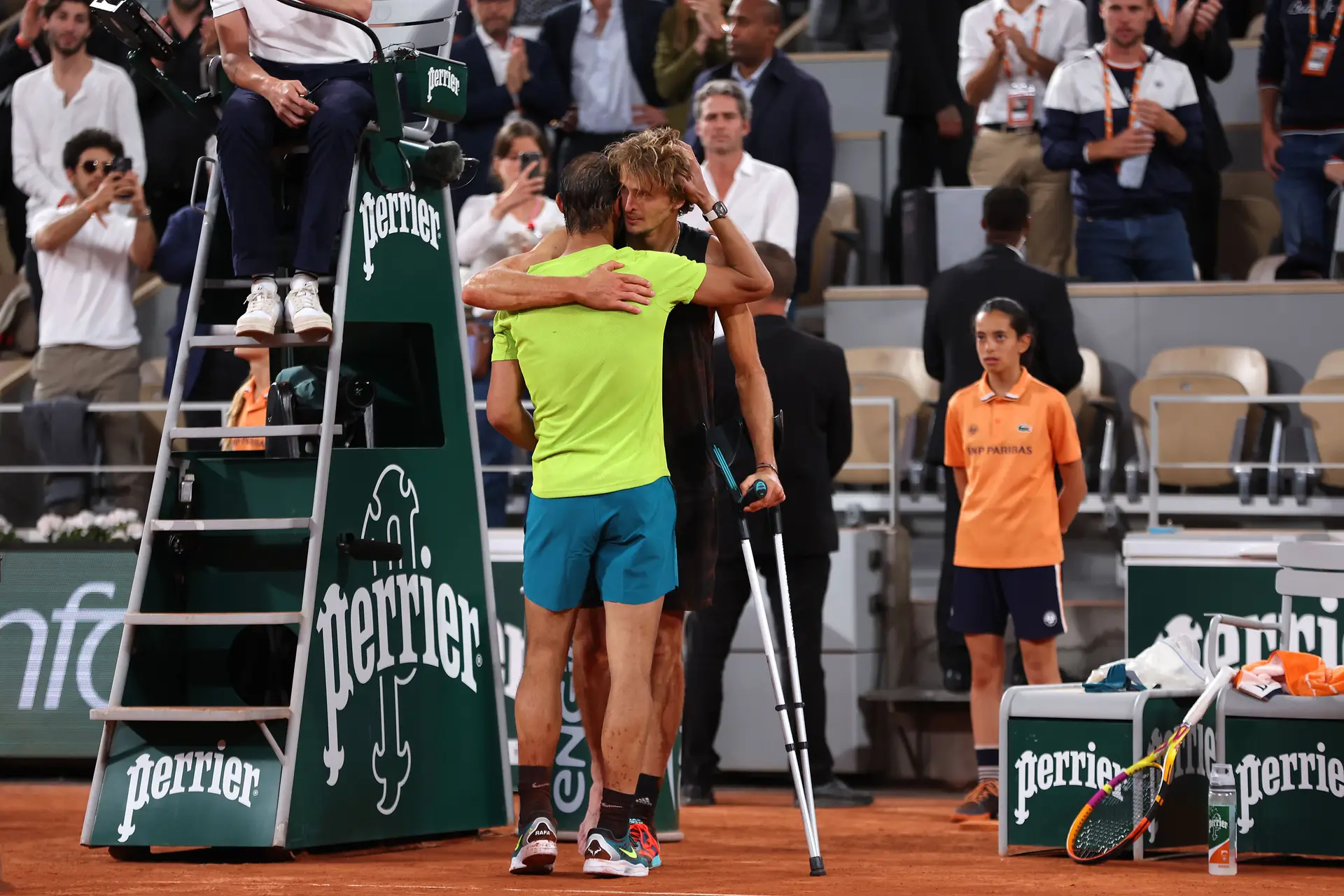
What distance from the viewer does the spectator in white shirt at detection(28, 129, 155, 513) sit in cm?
1155

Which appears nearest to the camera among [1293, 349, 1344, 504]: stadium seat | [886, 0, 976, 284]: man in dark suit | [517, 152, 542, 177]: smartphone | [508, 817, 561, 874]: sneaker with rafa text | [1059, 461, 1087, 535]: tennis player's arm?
[508, 817, 561, 874]: sneaker with rafa text

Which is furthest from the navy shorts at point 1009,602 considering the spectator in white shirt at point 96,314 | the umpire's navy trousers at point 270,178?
the spectator in white shirt at point 96,314

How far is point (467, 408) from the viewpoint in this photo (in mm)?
7902

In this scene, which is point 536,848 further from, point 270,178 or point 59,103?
point 59,103

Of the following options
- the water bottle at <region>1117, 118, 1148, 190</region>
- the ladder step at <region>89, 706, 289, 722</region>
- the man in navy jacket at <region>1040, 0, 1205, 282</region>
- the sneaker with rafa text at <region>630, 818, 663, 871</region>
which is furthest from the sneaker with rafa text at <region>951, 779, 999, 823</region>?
the water bottle at <region>1117, 118, 1148, 190</region>

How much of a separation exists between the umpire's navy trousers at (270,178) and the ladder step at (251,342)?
249 mm

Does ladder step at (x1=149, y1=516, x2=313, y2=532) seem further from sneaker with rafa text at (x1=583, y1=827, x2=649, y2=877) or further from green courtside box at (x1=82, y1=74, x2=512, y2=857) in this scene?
sneaker with rafa text at (x1=583, y1=827, x2=649, y2=877)

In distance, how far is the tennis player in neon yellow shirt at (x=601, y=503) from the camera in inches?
250

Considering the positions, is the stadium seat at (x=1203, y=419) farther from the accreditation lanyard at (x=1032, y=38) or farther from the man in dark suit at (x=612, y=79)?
the man in dark suit at (x=612, y=79)

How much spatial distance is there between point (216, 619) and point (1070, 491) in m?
3.86

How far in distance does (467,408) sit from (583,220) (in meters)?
1.53

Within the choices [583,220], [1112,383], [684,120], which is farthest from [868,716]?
[684,120]

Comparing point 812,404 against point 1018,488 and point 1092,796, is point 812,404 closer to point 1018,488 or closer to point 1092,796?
point 1018,488

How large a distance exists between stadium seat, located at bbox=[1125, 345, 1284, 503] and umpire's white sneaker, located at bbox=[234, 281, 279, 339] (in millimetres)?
5360
